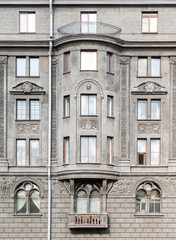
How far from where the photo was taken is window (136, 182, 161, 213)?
4031 centimetres

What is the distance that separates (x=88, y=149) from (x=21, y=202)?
6765 millimetres

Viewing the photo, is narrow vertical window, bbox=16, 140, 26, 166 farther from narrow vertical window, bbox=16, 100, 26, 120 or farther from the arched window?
the arched window

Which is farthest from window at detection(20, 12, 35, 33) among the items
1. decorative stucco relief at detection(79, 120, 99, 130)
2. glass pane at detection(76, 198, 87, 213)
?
glass pane at detection(76, 198, 87, 213)

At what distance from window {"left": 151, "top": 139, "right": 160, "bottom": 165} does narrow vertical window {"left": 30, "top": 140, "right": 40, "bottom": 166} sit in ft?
29.9

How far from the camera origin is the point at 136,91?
135 ft

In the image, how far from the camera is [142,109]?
1630 inches

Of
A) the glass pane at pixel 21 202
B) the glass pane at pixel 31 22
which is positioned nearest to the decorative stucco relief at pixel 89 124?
the glass pane at pixel 21 202

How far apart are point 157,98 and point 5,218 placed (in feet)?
50.0

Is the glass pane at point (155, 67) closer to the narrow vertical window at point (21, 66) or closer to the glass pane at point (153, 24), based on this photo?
the glass pane at point (153, 24)

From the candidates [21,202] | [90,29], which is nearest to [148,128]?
[90,29]

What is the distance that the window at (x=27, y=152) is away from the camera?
1610 inches

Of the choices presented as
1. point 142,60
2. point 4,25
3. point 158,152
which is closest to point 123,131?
point 158,152

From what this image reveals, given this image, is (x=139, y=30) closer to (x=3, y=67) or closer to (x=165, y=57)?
(x=165, y=57)

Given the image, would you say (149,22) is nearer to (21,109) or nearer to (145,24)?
(145,24)
